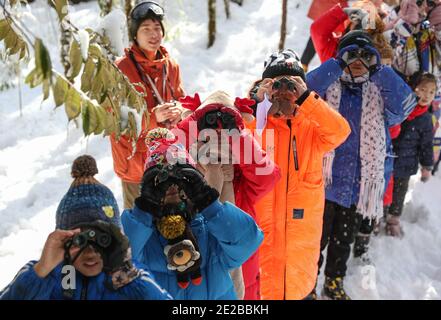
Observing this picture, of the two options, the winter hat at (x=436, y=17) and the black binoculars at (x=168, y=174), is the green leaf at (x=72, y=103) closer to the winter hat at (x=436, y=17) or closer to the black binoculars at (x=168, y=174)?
the black binoculars at (x=168, y=174)

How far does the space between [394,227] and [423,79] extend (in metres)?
1.39

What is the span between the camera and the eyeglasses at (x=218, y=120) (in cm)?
253

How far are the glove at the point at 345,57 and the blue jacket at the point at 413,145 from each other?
1.20 metres

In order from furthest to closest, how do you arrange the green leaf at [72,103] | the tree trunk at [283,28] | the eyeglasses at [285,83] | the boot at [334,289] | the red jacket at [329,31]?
1. the tree trunk at [283,28]
2. the red jacket at [329,31]
3. the boot at [334,289]
4. the eyeglasses at [285,83]
5. the green leaf at [72,103]

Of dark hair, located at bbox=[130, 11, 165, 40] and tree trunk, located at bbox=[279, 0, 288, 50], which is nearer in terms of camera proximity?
dark hair, located at bbox=[130, 11, 165, 40]

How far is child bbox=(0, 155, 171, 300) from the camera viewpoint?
172cm

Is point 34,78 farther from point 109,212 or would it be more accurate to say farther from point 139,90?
point 139,90

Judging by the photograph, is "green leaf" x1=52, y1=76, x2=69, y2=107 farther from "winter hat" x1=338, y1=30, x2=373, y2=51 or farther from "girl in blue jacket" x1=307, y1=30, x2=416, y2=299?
"winter hat" x1=338, y1=30, x2=373, y2=51

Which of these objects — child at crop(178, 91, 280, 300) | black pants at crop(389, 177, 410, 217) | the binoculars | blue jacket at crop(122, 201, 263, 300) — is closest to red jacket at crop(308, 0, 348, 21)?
the binoculars

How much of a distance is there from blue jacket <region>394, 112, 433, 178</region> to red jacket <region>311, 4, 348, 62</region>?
3.04 feet

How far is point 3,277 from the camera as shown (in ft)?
13.1

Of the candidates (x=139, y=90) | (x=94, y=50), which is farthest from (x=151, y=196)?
(x=139, y=90)

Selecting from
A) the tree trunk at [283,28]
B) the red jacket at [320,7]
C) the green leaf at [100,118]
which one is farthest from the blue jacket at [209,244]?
the tree trunk at [283,28]
